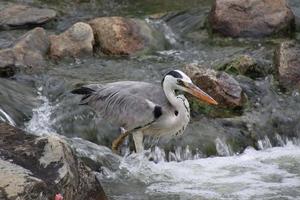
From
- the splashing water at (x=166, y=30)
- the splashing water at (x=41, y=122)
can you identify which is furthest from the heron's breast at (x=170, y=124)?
the splashing water at (x=166, y=30)

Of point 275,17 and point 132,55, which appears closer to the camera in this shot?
point 132,55

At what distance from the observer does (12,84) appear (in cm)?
903

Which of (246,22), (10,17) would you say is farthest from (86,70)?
(246,22)

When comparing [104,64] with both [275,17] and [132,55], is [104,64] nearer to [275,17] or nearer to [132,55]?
[132,55]

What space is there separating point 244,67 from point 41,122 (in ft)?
9.83

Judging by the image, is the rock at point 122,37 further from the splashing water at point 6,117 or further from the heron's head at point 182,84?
the heron's head at point 182,84

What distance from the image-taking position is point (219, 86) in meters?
8.76

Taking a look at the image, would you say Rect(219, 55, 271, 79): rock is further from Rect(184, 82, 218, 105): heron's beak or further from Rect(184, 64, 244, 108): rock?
Rect(184, 82, 218, 105): heron's beak

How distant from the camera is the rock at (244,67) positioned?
9.76 meters

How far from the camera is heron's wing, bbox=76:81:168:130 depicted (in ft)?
23.8

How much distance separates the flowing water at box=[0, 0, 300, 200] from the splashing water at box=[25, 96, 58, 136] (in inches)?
0.5

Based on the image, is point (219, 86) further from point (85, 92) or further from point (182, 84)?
point (85, 92)

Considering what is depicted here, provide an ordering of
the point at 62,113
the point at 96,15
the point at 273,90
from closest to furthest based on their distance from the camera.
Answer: the point at 62,113 < the point at 273,90 < the point at 96,15

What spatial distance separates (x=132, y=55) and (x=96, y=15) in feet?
7.86
